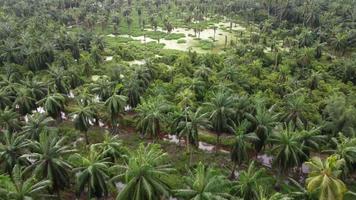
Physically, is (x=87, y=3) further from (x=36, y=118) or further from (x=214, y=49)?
(x=36, y=118)

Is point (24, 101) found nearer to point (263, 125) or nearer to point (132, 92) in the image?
point (132, 92)

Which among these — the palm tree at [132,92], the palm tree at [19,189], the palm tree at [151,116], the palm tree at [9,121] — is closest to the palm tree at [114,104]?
the palm tree at [151,116]

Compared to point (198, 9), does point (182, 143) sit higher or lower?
lower

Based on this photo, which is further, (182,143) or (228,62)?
(228,62)

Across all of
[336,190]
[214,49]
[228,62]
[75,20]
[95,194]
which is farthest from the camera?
[75,20]

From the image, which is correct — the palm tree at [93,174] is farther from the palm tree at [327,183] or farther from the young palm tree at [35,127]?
the palm tree at [327,183]

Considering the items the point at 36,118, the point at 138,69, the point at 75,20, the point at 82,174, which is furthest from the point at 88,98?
the point at 75,20

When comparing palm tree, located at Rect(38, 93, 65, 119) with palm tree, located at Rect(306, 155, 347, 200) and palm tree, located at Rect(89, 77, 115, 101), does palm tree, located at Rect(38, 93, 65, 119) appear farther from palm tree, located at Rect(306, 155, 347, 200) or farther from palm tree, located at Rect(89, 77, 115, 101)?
palm tree, located at Rect(306, 155, 347, 200)

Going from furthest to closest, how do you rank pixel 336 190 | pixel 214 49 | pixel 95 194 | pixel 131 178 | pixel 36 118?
1. pixel 214 49
2. pixel 36 118
3. pixel 95 194
4. pixel 131 178
5. pixel 336 190
